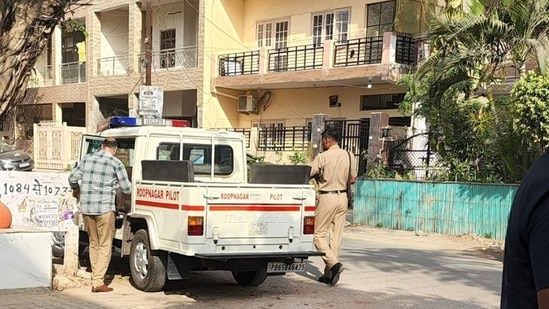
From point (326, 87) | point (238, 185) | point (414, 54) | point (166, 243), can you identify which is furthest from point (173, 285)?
point (326, 87)

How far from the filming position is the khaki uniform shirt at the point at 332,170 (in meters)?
7.93

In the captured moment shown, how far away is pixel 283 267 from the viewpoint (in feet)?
23.6

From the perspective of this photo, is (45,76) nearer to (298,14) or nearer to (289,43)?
(289,43)

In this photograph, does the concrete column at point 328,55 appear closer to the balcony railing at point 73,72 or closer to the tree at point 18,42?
the balcony railing at point 73,72

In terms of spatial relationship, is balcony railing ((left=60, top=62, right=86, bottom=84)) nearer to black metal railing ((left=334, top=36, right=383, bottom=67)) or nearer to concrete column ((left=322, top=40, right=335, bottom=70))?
concrete column ((left=322, top=40, right=335, bottom=70))

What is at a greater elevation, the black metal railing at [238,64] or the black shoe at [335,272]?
the black metal railing at [238,64]

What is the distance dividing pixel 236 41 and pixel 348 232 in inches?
532

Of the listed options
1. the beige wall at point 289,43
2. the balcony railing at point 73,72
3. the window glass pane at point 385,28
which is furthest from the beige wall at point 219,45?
the balcony railing at point 73,72

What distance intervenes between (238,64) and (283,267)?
17.9 metres

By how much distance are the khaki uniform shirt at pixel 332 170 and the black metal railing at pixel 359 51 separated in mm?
12012

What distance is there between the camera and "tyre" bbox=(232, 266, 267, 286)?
7.56 metres

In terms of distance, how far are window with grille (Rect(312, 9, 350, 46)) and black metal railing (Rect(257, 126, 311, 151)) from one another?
11.0 feet

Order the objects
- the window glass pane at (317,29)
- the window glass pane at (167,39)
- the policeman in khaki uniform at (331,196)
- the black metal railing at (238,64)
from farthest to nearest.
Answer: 1. the window glass pane at (167,39)
2. the black metal railing at (238,64)
3. the window glass pane at (317,29)
4. the policeman in khaki uniform at (331,196)

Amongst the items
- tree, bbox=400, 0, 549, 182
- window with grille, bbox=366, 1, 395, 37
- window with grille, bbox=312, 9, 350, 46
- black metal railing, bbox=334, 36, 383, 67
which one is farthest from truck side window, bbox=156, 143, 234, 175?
window with grille, bbox=312, 9, 350, 46
